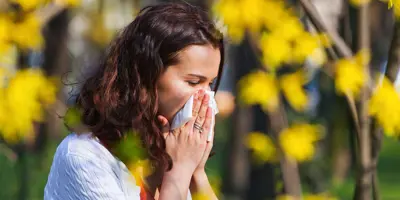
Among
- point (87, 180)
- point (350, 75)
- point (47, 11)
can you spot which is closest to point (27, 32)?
point (47, 11)

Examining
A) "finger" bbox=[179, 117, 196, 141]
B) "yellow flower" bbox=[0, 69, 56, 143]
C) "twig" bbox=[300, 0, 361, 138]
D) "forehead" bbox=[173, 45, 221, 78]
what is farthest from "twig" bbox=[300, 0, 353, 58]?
"yellow flower" bbox=[0, 69, 56, 143]

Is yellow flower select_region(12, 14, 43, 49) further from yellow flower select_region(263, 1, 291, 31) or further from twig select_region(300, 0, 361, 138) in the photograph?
twig select_region(300, 0, 361, 138)

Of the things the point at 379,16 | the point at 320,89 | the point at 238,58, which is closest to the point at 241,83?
the point at 238,58

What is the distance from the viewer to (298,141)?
356cm

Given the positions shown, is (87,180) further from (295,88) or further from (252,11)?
(295,88)

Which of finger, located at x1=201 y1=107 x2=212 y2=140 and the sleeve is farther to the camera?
finger, located at x1=201 y1=107 x2=212 y2=140

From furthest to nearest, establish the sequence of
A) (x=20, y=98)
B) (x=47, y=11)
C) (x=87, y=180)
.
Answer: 1. (x=47, y=11)
2. (x=20, y=98)
3. (x=87, y=180)

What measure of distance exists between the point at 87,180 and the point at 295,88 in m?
1.32

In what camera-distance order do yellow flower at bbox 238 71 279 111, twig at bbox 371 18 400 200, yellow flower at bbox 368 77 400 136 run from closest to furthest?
yellow flower at bbox 368 77 400 136 → twig at bbox 371 18 400 200 → yellow flower at bbox 238 71 279 111

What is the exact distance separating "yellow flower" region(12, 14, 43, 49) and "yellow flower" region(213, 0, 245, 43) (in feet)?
2.93

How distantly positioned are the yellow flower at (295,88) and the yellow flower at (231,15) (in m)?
0.26

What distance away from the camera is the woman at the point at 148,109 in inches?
96.7

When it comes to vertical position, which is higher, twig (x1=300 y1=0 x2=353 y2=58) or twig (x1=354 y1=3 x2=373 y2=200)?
twig (x1=300 y1=0 x2=353 y2=58)

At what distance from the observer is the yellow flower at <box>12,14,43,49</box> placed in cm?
382
